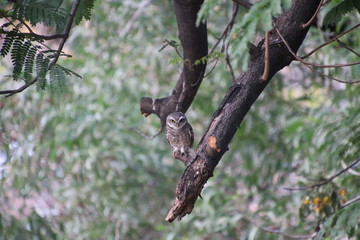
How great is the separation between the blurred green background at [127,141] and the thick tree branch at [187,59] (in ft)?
8.47

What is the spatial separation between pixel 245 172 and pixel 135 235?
5.00 ft

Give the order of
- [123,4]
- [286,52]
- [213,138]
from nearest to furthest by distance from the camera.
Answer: [213,138] < [286,52] < [123,4]

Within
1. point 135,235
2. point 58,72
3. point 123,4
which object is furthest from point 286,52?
point 135,235

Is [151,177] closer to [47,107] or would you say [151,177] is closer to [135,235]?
[135,235]

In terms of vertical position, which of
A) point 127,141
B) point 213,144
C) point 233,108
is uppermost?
point 127,141

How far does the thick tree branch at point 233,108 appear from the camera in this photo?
2455 millimetres

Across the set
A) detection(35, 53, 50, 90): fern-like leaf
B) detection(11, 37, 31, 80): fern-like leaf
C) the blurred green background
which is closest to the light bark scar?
detection(35, 53, 50, 90): fern-like leaf

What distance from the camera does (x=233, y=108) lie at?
2.55 m

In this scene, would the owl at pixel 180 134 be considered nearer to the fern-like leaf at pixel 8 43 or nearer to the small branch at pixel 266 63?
the small branch at pixel 266 63

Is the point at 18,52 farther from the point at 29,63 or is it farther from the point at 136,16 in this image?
the point at 136,16

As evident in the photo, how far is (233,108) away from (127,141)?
376cm

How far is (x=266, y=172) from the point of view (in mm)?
6473

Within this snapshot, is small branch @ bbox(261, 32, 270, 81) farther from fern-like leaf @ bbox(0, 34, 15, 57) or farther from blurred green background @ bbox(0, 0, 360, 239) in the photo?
blurred green background @ bbox(0, 0, 360, 239)

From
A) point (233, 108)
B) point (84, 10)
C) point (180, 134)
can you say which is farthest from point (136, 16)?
point (233, 108)
